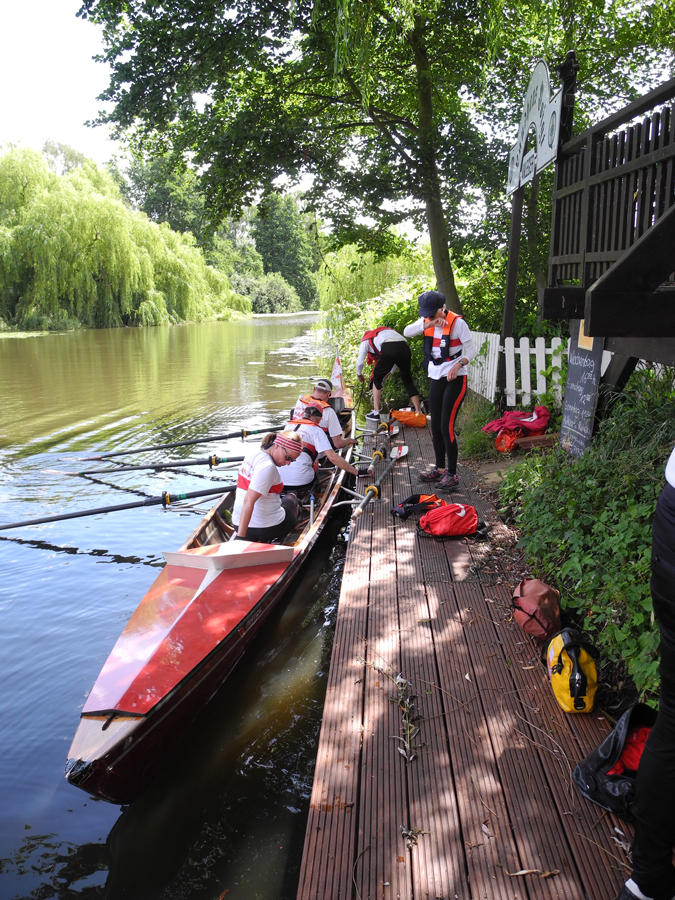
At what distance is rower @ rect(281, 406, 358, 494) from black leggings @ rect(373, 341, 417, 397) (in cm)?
322

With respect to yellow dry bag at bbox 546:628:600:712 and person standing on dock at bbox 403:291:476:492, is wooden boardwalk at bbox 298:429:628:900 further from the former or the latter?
person standing on dock at bbox 403:291:476:492

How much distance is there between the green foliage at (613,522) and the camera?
3.05 meters

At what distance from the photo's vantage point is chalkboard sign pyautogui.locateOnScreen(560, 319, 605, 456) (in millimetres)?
4609

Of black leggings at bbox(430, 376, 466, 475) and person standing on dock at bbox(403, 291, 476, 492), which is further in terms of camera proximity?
black leggings at bbox(430, 376, 466, 475)

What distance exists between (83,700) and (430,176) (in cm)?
977

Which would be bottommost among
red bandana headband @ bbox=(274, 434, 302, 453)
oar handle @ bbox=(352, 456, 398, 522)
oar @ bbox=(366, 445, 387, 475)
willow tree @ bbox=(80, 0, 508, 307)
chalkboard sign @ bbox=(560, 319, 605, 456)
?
oar handle @ bbox=(352, 456, 398, 522)

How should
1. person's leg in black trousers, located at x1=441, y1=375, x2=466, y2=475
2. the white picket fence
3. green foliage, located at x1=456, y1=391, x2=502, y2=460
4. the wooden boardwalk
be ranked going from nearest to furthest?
the wooden boardwalk → person's leg in black trousers, located at x1=441, y1=375, x2=466, y2=475 → green foliage, located at x1=456, y1=391, x2=502, y2=460 → the white picket fence

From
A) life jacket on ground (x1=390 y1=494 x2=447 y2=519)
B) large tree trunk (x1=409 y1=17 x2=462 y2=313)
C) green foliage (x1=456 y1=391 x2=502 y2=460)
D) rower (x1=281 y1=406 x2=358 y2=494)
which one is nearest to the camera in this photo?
life jacket on ground (x1=390 y1=494 x2=447 y2=519)

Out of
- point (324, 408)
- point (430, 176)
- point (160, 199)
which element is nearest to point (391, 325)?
point (430, 176)

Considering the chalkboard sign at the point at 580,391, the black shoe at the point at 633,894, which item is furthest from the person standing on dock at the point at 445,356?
the black shoe at the point at 633,894

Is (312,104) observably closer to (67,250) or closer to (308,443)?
(308,443)

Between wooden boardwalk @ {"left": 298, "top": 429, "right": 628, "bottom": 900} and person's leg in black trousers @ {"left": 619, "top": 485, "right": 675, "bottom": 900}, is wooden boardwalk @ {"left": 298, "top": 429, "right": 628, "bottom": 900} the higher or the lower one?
the lower one

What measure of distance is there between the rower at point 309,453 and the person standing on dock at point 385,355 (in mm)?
3231

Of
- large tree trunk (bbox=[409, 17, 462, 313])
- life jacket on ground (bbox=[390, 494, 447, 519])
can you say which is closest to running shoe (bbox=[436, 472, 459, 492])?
life jacket on ground (bbox=[390, 494, 447, 519])
